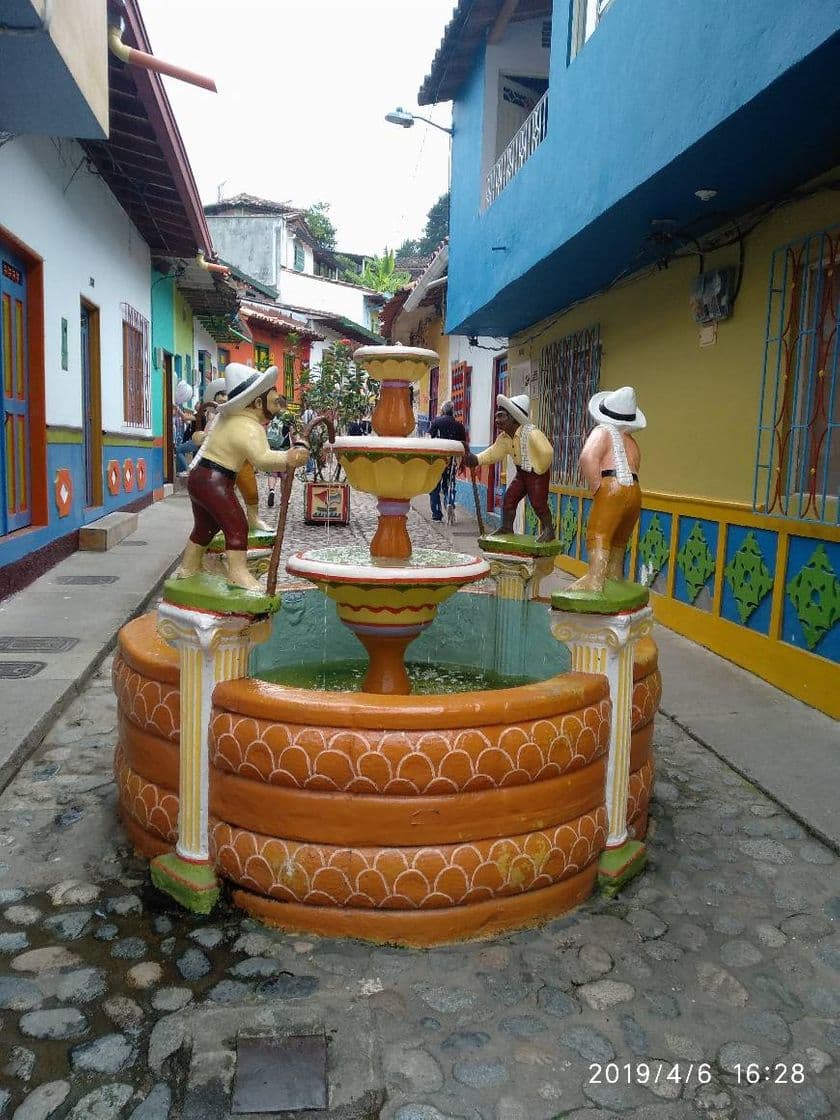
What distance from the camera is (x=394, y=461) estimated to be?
304cm

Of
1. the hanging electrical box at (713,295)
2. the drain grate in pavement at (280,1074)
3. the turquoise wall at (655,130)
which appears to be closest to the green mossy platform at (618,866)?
the drain grate in pavement at (280,1074)

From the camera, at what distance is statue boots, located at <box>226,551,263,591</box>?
2721 mm

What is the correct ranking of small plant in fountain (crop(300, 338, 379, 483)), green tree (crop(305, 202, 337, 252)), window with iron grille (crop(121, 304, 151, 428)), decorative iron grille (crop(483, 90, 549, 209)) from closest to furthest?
decorative iron grille (crop(483, 90, 549, 209)), window with iron grille (crop(121, 304, 151, 428)), small plant in fountain (crop(300, 338, 379, 483)), green tree (crop(305, 202, 337, 252))

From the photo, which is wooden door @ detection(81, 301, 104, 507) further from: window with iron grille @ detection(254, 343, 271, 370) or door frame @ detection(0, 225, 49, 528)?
window with iron grille @ detection(254, 343, 271, 370)

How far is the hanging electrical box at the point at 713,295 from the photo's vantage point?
19.2ft

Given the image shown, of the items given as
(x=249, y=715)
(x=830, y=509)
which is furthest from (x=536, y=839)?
(x=830, y=509)

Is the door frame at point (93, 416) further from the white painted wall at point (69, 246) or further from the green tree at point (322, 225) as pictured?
the green tree at point (322, 225)

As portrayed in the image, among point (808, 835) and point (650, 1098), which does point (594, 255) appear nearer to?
point (808, 835)

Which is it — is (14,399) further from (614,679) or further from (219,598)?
(614,679)

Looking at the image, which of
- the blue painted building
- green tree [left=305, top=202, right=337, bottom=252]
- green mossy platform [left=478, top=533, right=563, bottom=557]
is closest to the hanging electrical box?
the blue painted building

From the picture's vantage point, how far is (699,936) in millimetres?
2594

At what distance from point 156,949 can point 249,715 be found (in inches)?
27.2

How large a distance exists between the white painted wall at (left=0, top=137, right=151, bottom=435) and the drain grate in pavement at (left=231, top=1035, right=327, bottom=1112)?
6.21 metres

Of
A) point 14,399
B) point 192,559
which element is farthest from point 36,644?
point 192,559
